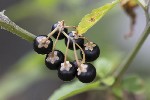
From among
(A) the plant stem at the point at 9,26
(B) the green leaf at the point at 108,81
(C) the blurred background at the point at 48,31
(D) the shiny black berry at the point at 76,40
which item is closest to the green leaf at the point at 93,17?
(D) the shiny black berry at the point at 76,40

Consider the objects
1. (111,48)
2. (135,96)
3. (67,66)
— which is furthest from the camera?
(111,48)

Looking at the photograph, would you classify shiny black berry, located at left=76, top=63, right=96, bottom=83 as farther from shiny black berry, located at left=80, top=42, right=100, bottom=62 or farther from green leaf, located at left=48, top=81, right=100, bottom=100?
green leaf, located at left=48, top=81, right=100, bottom=100

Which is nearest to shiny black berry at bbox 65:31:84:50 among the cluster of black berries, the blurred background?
the cluster of black berries

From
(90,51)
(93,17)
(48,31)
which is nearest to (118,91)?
(90,51)

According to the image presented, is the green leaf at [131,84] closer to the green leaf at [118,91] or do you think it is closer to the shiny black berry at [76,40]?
the green leaf at [118,91]

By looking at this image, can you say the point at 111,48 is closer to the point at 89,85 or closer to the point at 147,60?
the point at 147,60

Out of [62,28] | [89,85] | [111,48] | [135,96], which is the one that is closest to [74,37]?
[62,28]

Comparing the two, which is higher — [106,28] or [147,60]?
[106,28]
